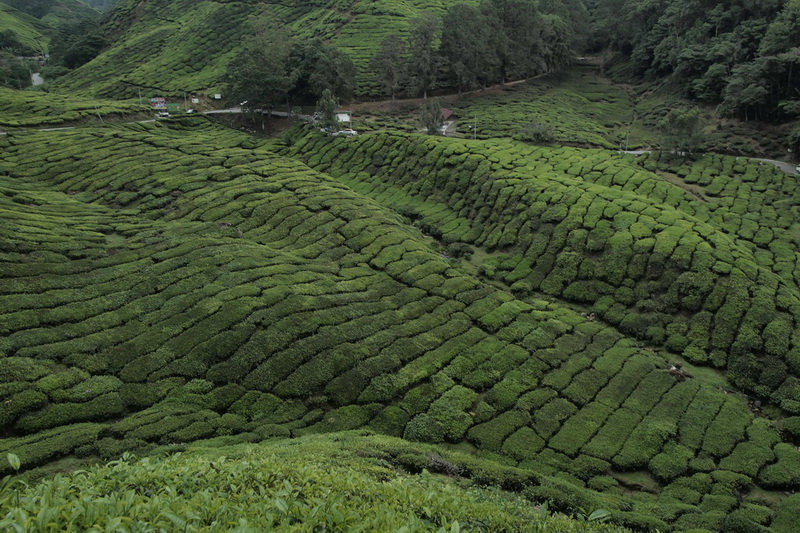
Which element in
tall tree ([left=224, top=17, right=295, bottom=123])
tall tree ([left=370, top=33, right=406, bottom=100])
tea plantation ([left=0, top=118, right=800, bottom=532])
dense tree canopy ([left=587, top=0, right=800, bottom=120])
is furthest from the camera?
tall tree ([left=370, top=33, right=406, bottom=100])

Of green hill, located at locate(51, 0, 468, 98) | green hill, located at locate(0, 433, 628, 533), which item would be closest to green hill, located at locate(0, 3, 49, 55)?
green hill, located at locate(51, 0, 468, 98)

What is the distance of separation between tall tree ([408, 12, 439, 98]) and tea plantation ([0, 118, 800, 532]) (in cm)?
3152

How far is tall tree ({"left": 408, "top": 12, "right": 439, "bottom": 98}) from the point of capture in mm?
68938

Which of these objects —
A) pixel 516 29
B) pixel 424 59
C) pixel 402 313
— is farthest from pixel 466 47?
pixel 402 313

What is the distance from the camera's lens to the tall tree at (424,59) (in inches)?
2714

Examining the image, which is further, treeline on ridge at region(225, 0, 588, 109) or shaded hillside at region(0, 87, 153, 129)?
treeline on ridge at region(225, 0, 588, 109)

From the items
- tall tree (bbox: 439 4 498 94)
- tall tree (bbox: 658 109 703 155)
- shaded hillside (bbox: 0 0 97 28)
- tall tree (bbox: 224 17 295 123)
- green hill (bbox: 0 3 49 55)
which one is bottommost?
tall tree (bbox: 658 109 703 155)

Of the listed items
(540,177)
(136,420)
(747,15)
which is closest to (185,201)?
(136,420)

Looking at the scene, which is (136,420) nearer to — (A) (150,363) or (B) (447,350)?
(A) (150,363)

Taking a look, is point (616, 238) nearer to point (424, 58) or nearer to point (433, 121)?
point (433, 121)

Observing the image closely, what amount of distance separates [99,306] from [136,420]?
28.8ft

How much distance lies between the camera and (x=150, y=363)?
21.2 metres

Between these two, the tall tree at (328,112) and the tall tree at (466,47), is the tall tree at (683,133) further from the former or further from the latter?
the tall tree at (328,112)

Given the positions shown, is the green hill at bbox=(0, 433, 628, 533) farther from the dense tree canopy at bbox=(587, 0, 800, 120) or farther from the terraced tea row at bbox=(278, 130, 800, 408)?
the dense tree canopy at bbox=(587, 0, 800, 120)
